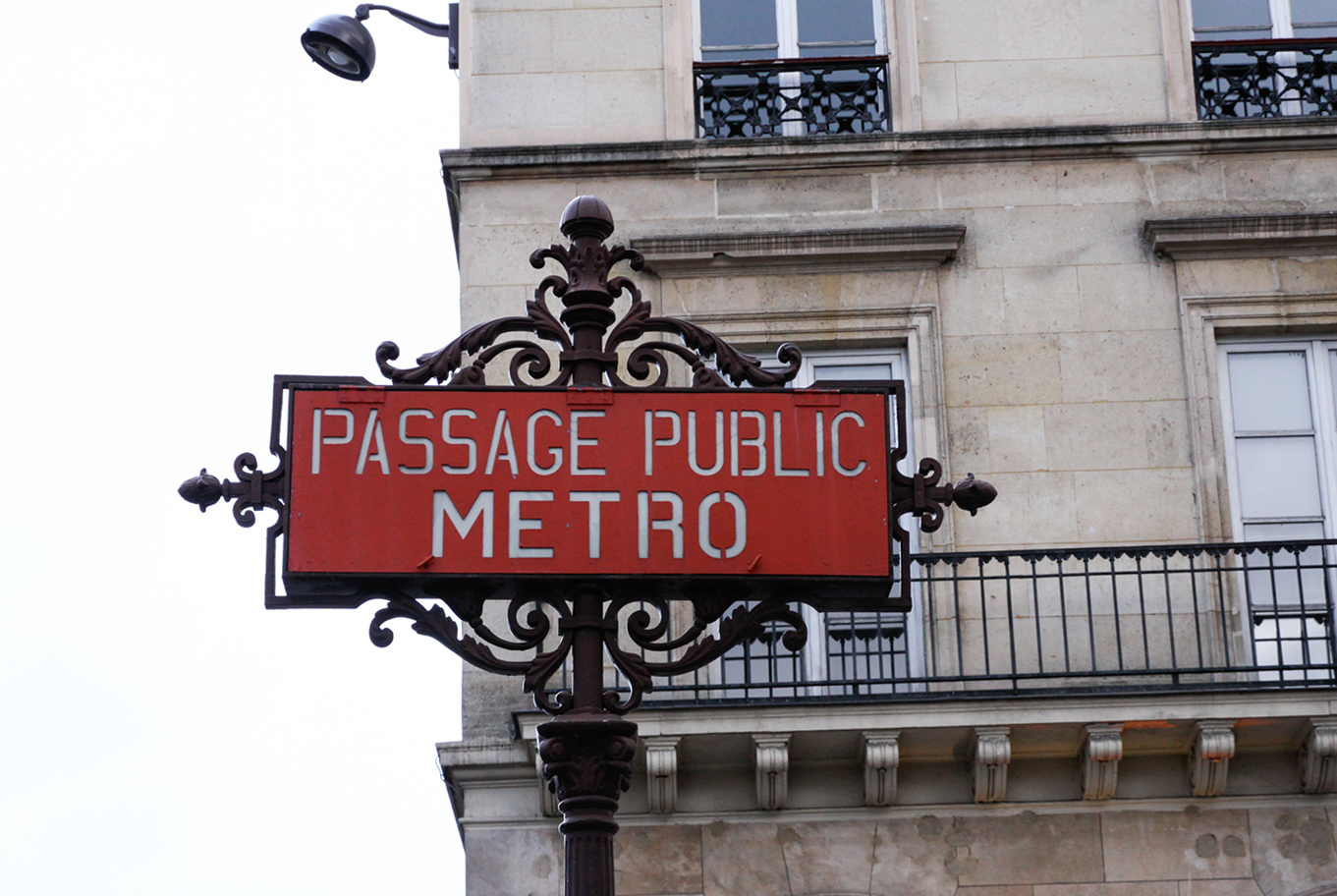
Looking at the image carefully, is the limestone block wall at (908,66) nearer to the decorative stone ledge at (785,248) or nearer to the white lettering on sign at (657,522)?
the decorative stone ledge at (785,248)

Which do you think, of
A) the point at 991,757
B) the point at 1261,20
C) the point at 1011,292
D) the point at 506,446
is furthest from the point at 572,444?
the point at 1261,20

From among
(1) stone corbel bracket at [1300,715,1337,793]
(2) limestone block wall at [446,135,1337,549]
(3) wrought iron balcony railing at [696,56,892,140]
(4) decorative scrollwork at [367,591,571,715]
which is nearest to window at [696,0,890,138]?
(3) wrought iron balcony railing at [696,56,892,140]

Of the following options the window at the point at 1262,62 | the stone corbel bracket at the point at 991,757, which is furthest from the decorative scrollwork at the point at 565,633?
→ the window at the point at 1262,62

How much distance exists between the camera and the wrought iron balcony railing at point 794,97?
14203 millimetres

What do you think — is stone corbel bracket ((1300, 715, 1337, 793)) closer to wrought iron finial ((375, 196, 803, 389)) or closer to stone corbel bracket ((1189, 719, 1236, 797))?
stone corbel bracket ((1189, 719, 1236, 797))

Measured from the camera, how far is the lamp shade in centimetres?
1431

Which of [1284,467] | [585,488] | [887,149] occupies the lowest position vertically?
[585,488]

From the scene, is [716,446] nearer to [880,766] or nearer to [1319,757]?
[880,766]

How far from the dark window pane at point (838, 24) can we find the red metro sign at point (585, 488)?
8.72 metres

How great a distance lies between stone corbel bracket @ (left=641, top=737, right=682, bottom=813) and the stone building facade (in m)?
0.02

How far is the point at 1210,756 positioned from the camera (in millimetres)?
11883

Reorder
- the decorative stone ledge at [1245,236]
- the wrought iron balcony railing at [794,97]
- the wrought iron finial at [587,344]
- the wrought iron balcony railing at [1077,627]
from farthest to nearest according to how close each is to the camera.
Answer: the wrought iron balcony railing at [794,97] → the decorative stone ledge at [1245,236] → the wrought iron balcony railing at [1077,627] → the wrought iron finial at [587,344]

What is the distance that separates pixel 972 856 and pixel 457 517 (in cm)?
693

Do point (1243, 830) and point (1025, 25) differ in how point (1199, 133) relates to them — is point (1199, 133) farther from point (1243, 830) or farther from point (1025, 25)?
point (1243, 830)
